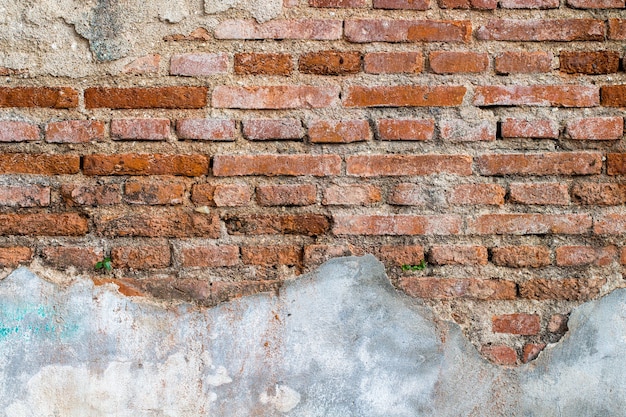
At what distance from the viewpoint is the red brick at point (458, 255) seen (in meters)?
2.21

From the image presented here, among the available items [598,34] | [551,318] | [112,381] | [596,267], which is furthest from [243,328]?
[598,34]

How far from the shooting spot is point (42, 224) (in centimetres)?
221

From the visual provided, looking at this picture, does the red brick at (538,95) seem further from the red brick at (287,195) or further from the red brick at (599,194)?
the red brick at (287,195)

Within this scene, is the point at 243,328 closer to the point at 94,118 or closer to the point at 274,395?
the point at 274,395

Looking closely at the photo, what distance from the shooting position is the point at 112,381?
2.19 metres

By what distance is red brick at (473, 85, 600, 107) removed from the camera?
7.24ft

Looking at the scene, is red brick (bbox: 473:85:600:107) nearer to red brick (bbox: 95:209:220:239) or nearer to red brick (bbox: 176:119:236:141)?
red brick (bbox: 176:119:236:141)

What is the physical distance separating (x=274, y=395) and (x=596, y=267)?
109 cm

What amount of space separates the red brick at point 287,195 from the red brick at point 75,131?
1.76 feet

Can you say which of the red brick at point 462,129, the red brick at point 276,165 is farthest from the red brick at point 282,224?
the red brick at point 462,129

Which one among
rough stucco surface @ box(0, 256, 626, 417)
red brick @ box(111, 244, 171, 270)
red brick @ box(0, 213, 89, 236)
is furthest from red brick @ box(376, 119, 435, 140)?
red brick @ box(0, 213, 89, 236)

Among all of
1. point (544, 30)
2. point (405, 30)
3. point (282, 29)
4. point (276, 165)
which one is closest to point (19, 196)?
point (276, 165)

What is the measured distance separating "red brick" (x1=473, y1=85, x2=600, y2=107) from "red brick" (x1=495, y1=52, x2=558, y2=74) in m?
0.05

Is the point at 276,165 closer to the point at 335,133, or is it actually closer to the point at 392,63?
the point at 335,133
